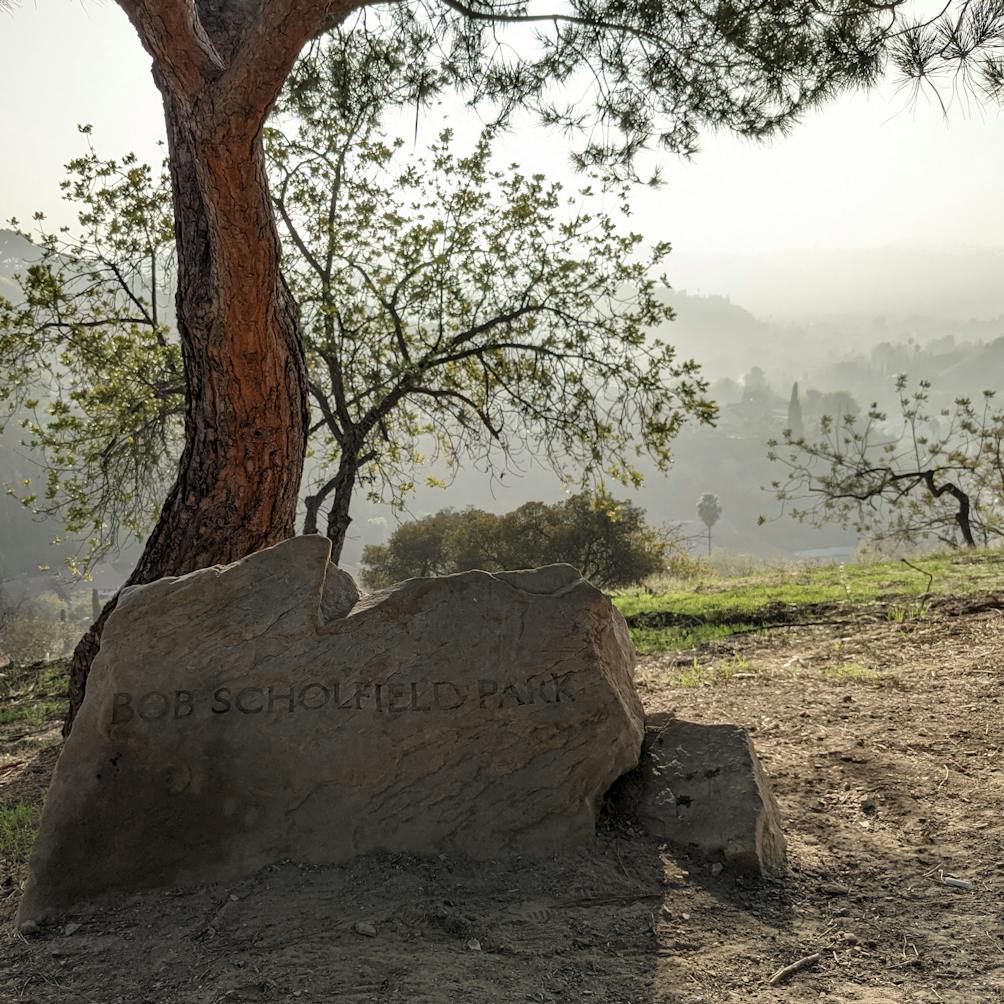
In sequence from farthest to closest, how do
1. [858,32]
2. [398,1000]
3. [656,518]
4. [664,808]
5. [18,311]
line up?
[656,518]
[18,311]
[858,32]
[664,808]
[398,1000]

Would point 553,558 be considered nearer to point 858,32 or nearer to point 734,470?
point 858,32

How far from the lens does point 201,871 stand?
3293 millimetres

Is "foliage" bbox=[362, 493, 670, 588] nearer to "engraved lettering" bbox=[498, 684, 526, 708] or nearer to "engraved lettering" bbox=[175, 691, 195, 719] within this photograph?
"engraved lettering" bbox=[498, 684, 526, 708]

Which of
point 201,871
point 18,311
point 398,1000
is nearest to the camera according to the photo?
point 398,1000

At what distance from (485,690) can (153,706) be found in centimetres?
124

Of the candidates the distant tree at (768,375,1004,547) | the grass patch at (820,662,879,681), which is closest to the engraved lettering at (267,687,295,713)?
the grass patch at (820,662,879,681)

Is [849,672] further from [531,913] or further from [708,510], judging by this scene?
[708,510]

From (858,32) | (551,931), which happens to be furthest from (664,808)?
(858,32)

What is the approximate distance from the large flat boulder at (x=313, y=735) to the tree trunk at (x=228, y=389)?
1.62m

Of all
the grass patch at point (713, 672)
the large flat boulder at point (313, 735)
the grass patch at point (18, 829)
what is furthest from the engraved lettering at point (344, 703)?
the grass patch at point (713, 672)

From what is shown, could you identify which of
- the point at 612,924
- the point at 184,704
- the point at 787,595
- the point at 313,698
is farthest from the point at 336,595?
the point at 787,595

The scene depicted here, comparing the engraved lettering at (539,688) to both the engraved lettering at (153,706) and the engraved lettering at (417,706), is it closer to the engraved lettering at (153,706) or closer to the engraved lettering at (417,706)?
the engraved lettering at (417,706)

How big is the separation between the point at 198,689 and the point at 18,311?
6.45 metres

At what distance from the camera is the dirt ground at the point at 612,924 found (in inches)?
105
